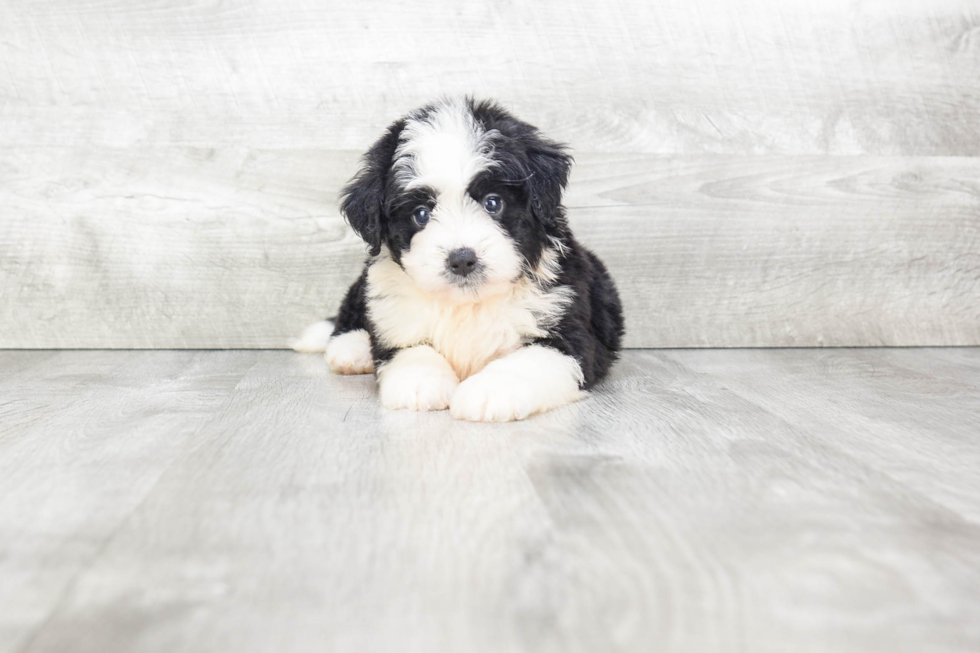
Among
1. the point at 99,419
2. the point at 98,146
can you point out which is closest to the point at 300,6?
the point at 98,146

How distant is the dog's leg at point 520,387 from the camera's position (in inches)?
76.0

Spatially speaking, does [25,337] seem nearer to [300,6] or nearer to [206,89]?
[206,89]

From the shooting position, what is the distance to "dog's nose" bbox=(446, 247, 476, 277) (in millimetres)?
2027

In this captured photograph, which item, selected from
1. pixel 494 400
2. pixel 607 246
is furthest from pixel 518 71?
pixel 494 400

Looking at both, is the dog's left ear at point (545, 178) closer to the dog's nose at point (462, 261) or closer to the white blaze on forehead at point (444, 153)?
the white blaze on forehead at point (444, 153)

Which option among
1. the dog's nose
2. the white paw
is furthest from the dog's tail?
the dog's nose

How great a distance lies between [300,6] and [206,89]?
482mm

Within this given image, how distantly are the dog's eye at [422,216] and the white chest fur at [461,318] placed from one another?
20cm

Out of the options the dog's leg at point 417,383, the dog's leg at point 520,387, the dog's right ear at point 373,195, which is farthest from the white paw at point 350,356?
the dog's leg at point 520,387

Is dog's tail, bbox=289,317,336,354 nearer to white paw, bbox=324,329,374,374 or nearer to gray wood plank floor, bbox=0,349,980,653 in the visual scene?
white paw, bbox=324,329,374,374

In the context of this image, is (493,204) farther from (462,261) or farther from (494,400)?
(494,400)

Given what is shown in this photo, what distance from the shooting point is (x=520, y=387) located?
1.96 meters

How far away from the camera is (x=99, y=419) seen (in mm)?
1960

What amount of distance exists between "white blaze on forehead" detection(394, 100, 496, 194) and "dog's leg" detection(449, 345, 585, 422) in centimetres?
48
